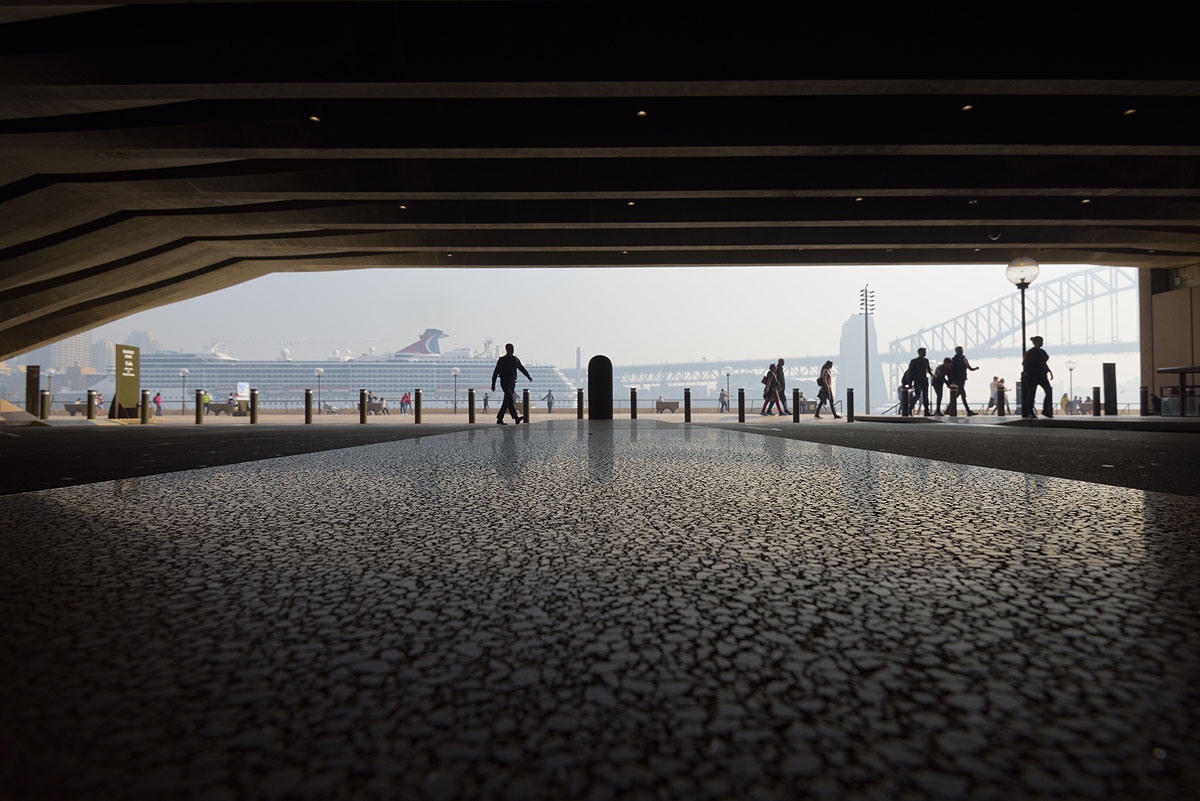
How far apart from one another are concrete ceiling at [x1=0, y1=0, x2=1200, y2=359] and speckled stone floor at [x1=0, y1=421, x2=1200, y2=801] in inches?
322

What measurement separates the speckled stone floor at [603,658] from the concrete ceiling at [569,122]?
26.8 ft

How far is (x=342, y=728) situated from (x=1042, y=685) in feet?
2.74

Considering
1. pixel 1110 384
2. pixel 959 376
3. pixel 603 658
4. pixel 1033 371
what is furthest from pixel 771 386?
pixel 603 658

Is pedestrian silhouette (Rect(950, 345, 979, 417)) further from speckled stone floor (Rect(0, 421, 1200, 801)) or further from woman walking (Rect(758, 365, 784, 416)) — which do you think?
speckled stone floor (Rect(0, 421, 1200, 801))

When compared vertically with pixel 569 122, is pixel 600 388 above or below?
below

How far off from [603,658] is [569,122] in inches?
444

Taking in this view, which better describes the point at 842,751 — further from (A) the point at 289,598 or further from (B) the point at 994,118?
(B) the point at 994,118

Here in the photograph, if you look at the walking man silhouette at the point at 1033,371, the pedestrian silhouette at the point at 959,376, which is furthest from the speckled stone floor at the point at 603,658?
the pedestrian silhouette at the point at 959,376

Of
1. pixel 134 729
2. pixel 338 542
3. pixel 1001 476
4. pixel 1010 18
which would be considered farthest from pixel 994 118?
pixel 134 729

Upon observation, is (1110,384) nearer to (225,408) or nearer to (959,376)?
(959,376)

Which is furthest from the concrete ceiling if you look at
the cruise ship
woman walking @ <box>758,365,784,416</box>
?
the cruise ship

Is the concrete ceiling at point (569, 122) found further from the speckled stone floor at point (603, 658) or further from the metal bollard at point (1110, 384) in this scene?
A: the speckled stone floor at point (603, 658)

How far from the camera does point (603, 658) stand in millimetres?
947

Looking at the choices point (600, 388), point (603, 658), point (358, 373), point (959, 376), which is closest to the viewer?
point (603, 658)
